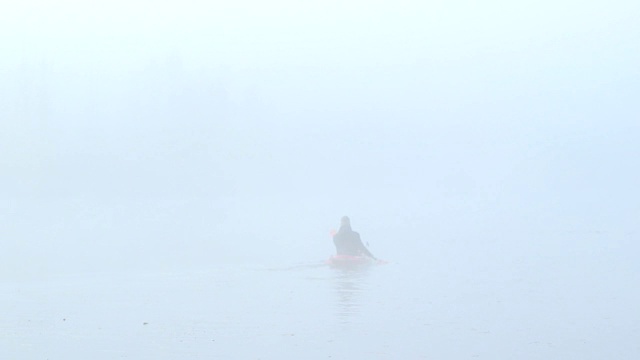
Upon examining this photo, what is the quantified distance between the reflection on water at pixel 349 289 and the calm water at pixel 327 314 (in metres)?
0.03

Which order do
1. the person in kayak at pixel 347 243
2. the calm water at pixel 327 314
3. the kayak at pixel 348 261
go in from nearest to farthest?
the calm water at pixel 327 314
the kayak at pixel 348 261
the person in kayak at pixel 347 243

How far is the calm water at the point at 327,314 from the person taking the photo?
14.0 metres

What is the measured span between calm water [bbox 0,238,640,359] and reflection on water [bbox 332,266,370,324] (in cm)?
3

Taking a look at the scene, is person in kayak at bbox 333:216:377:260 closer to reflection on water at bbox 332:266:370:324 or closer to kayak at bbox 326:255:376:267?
kayak at bbox 326:255:376:267

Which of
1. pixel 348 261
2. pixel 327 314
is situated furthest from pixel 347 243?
pixel 327 314

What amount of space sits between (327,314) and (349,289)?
161 inches

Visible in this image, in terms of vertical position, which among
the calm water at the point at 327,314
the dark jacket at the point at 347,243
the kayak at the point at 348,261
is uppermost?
the dark jacket at the point at 347,243

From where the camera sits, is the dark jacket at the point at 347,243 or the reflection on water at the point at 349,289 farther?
the dark jacket at the point at 347,243

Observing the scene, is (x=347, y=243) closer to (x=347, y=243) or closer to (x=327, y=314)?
(x=347, y=243)

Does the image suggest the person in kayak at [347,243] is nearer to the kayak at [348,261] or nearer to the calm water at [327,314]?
the kayak at [348,261]

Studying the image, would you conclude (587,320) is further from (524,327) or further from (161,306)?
(161,306)

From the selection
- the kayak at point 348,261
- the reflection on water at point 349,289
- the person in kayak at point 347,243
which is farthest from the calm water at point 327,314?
the person in kayak at point 347,243

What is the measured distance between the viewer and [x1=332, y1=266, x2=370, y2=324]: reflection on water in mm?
17859

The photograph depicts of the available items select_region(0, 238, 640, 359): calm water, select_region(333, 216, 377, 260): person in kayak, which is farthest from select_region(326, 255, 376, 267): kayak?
select_region(0, 238, 640, 359): calm water
